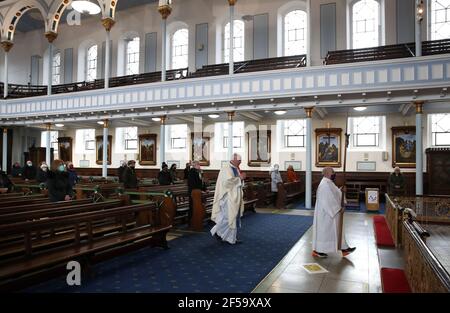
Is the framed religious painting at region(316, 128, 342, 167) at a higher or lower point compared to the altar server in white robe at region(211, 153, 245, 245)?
higher

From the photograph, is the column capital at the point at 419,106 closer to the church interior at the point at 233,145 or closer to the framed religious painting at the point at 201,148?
the church interior at the point at 233,145

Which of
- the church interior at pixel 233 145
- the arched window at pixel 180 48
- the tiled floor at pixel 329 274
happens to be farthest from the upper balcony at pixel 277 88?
the tiled floor at pixel 329 274

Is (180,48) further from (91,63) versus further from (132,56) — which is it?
(91,63)

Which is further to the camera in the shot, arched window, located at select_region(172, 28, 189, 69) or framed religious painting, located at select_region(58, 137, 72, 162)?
framed religious painting, located at select_region(58, 137, 72, 162)

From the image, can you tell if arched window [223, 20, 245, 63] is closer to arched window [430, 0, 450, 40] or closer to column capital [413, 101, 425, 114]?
arched window [430, 0, 450, 40]

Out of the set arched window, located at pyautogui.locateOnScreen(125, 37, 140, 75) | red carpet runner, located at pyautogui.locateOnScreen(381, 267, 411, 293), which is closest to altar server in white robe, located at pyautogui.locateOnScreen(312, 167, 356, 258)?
red carpet runner, located at pyautogui.locateOnScreen(381, 267, 411, 293)

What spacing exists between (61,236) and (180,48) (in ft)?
53.6

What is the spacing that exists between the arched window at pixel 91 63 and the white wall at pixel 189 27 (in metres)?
0.40

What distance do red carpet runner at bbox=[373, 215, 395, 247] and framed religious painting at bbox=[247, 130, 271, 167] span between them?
27.4ft

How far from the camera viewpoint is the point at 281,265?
5309mm

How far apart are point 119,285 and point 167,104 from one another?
1041 cm

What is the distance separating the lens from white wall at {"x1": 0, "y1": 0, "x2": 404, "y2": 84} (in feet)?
52.9
